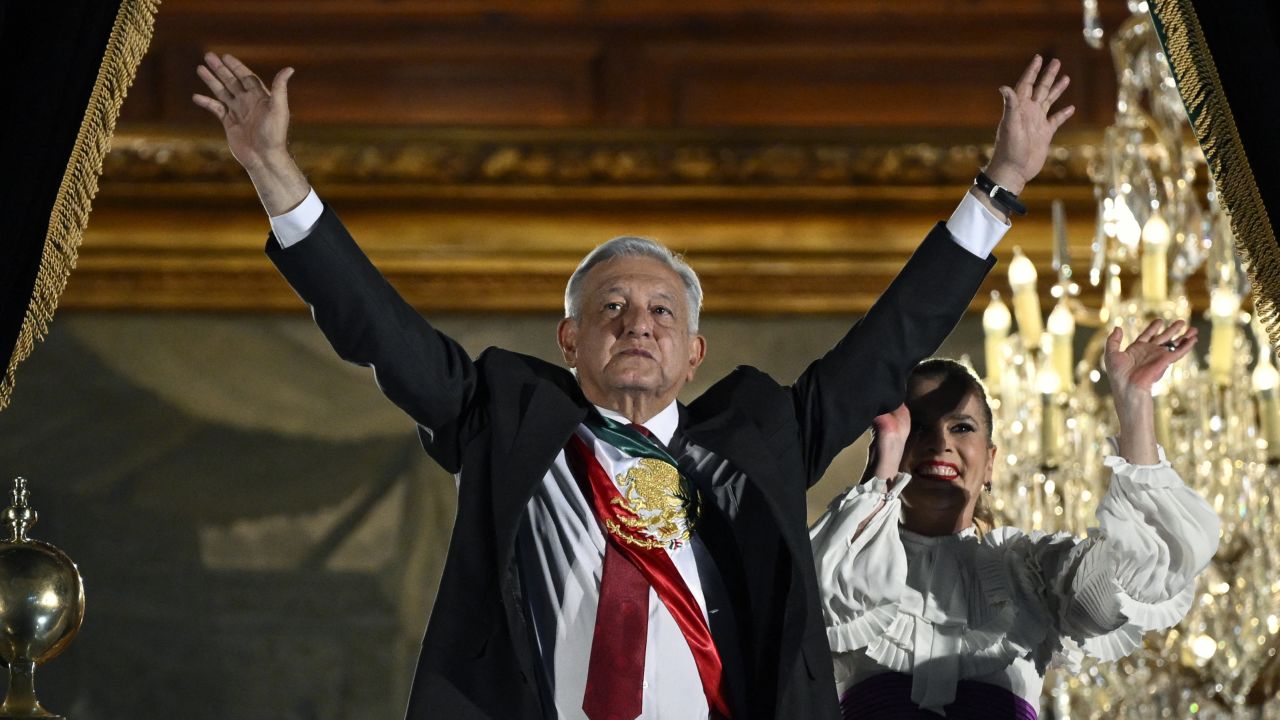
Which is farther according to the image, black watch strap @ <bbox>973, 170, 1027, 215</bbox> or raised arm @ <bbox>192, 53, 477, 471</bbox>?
black watch strap @ <bbox>973, 170, 1027, 215</bbox>

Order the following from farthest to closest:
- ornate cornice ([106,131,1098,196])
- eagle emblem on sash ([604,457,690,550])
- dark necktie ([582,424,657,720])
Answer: ornate cornice ([106,131,1098,196])
eagle emblem on sash ([604,457,690,550])
dark necktie ([582,424,657,720])

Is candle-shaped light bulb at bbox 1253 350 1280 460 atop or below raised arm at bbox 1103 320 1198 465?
atop

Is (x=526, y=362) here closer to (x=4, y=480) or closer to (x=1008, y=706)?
(x=1008, y=706)

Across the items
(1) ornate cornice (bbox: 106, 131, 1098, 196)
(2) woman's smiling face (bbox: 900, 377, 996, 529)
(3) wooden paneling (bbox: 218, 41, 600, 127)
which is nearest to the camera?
(2) woman's smiling face (bbox: 900, 377, 996, 529)

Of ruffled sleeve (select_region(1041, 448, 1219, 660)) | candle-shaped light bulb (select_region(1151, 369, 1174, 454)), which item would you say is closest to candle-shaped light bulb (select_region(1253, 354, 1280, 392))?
candle-shaped light bulb (select_region(1151, 369, 1174, 454))

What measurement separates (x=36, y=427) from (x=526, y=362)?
3736 millimetres

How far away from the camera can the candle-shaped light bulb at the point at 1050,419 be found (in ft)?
13.2

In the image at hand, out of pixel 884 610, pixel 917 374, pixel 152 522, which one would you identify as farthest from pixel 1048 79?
pixel 152 522

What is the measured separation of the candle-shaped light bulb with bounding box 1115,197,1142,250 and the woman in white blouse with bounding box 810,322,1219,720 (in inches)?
50.5

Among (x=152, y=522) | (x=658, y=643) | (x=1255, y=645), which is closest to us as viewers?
(x=658, y=643)

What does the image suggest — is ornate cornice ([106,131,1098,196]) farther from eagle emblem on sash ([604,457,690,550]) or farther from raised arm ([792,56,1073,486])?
eagle emblem on sash ([604,457,690,550])

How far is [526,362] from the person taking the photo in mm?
2400

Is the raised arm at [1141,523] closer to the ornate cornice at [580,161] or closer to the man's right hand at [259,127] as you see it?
the man's right hand at [259,127]

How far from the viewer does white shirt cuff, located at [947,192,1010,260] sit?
2500 mm
